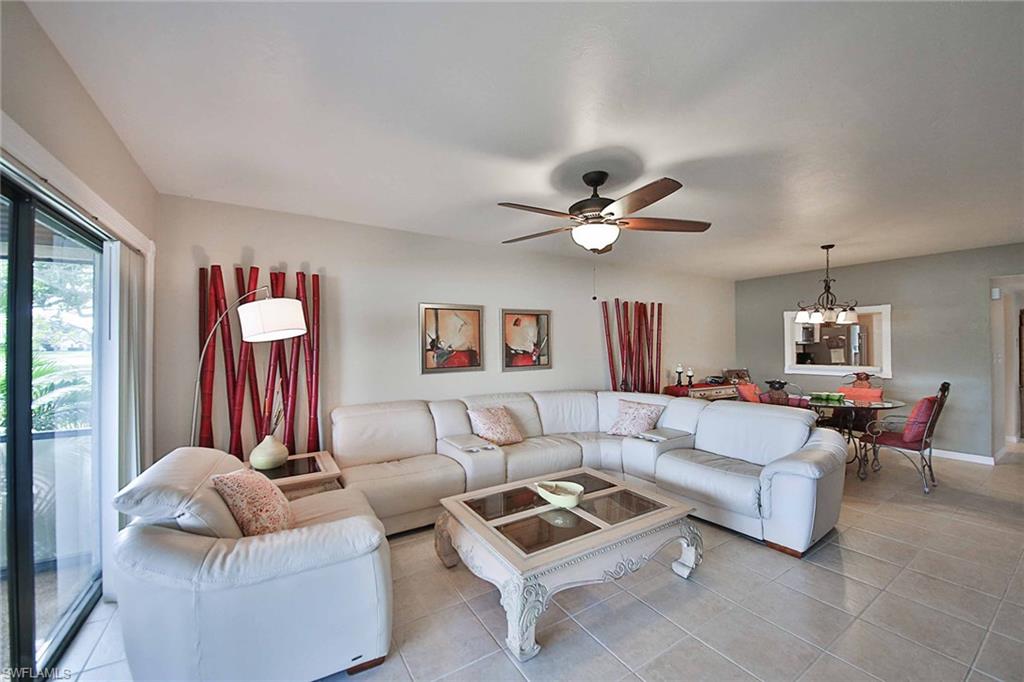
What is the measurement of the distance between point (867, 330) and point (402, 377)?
20.7 feet

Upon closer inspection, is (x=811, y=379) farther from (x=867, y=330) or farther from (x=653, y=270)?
(x=653, y=270)

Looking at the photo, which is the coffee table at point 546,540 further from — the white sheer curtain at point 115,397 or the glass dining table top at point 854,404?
the glass dining table top at point 854,404

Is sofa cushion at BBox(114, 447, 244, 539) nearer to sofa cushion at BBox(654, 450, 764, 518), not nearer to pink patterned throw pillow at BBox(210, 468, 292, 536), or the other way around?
pink patterned throw pillow at BBox(210, 468, 292, 536)

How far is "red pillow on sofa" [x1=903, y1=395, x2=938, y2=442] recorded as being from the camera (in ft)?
12.1

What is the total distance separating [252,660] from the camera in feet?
4.94

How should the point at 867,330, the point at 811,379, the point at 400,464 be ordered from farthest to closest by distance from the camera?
the point at 811,379 → the point at 867,330 → the point at 400,464

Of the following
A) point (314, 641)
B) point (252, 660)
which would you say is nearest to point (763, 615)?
point (314, 641)

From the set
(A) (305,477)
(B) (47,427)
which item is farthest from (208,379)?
(B) (47,427)

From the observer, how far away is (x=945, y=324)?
4.83m

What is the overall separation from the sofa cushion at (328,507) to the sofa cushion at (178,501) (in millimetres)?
455

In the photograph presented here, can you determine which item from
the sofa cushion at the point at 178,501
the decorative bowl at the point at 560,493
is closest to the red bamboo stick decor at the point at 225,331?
the sofa cushion at the point at 178,501

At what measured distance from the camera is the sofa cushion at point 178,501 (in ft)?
4.95

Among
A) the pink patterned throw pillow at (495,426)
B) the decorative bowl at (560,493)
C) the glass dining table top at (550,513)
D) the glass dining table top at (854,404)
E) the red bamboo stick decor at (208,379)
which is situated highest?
the red bamboo stick decor at (208,379)

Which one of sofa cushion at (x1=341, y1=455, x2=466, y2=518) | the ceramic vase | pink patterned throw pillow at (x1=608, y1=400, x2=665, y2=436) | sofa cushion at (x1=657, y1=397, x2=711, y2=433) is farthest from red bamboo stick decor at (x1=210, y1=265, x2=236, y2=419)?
sofa cushion at (x1=657, y1=397, x2=711, y2=433)
